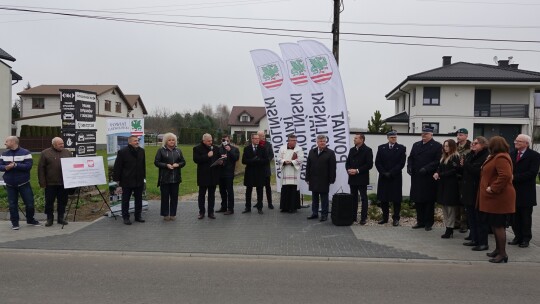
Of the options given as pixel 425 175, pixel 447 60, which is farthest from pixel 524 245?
pixel 447 60

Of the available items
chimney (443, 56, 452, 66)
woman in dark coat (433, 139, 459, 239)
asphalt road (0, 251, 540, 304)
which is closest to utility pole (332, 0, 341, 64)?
woman in dark coat (433, 139, 459, 239)

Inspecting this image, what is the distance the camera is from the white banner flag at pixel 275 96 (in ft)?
40.7

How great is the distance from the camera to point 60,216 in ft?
33.0

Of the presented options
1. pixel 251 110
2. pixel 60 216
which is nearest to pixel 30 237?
pixel 60 216

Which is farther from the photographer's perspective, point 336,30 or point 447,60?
point 447,60

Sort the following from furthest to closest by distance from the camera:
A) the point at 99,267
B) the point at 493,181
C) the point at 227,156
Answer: the point at 227,156, the point at 493,181, the point at 99,267

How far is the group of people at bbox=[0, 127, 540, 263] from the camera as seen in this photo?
7.87 m

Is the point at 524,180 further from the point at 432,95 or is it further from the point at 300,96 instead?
the point at 432,95

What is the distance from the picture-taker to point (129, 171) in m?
10.0

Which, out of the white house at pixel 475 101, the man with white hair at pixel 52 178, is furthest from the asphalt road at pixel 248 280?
the white house at pixel 475 101

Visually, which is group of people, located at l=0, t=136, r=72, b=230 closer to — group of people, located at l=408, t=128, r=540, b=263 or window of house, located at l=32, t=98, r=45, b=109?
group of people, located at l=408, t=128, r=540, b=263

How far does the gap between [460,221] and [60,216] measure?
8.56 metres

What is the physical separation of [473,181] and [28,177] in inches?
345

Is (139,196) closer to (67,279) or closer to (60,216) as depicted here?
(60,216)
